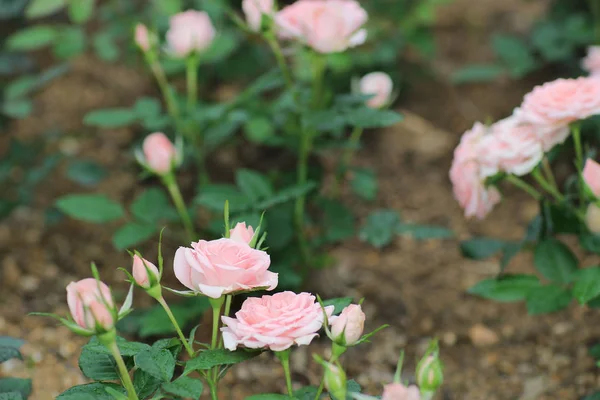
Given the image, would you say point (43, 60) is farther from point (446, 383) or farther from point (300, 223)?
point (446, 383)

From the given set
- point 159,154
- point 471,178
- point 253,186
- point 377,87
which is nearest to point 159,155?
point 159,154

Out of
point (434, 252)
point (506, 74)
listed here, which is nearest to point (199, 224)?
point (434, 252)

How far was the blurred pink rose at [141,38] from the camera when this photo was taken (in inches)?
56.8

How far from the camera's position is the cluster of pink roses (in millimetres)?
1172

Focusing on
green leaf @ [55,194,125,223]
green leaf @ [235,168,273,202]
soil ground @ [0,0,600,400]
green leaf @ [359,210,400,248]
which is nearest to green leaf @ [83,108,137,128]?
green leaf @ [55,194,125,223]

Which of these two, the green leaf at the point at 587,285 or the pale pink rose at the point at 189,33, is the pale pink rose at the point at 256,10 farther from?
the green leaf at the point at 587,285

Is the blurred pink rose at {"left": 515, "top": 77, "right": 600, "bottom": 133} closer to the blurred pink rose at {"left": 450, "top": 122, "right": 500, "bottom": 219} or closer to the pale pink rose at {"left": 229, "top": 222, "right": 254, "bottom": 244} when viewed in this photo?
the blurred pink rose at {"left": 450, "top": 122, "right": 500, "bottom": 219}

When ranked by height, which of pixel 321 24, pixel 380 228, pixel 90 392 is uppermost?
pixel 321 24

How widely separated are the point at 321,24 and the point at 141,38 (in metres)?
0.37

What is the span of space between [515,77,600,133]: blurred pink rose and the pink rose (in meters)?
0.61

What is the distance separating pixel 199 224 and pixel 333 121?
1.97 ft

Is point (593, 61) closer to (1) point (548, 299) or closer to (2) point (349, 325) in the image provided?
(1) point (548, 299)

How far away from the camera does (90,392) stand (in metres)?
0.94

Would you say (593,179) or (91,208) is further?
(91,208)
